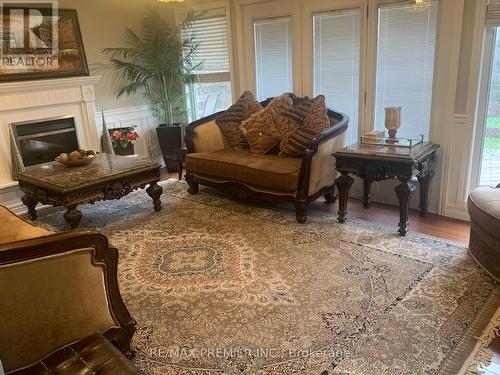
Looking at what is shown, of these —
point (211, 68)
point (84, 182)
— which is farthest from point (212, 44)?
point (84, 182)

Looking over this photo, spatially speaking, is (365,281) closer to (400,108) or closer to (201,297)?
(201,297)

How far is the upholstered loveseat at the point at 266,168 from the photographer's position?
354 cm

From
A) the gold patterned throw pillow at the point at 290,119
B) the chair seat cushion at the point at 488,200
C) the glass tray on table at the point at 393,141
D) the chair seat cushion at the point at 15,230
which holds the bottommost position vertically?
the chair seat cushion at the point at 488,200

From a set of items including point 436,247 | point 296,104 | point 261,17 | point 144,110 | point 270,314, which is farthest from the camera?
point 144,110

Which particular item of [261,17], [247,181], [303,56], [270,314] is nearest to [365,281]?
[270,314]

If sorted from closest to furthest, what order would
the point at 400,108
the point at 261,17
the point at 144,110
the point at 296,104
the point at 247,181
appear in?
the point at 400,108
the point at 247,181
the point at 296,104
the point at 261,17
the point at 144,110

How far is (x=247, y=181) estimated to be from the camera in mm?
3869

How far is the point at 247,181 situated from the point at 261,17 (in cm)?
193

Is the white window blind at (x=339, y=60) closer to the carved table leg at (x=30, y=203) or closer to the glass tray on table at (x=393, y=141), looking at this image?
the glass tray on table at (x=393, y=141)

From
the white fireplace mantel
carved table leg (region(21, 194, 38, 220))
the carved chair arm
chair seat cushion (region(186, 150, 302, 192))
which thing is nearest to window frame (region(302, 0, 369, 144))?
the carved chair arm

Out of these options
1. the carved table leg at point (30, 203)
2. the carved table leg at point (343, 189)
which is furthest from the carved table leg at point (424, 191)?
the carved table leg at point (30, 203)

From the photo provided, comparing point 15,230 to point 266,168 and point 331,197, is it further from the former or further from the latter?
point 331,197

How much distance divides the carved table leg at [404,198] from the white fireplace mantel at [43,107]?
354cm

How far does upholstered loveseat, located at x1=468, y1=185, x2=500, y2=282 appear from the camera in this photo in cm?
253
